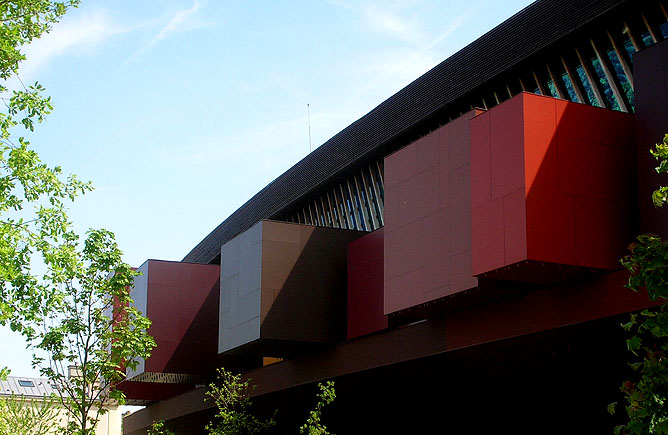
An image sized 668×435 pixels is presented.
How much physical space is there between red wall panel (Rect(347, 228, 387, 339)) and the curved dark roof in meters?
3.27

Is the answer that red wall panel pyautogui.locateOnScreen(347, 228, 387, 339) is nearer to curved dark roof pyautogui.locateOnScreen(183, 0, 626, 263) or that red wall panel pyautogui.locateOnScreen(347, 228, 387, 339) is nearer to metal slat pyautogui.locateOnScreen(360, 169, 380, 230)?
metal slat pyautogui.locateOnScreen(360, 169, 380, 230)

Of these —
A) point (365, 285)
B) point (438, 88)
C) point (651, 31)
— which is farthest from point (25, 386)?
point (651, 31)

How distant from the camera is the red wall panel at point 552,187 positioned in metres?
16.3

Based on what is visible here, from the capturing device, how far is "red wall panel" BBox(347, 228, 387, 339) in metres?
23.9

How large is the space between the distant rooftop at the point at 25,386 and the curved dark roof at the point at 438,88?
7006 cm

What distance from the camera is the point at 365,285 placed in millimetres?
24609

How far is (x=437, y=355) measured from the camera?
20547 mm

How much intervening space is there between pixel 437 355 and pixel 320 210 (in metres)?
12.0

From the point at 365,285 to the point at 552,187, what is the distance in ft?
29.1

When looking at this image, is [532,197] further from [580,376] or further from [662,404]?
[662,404]

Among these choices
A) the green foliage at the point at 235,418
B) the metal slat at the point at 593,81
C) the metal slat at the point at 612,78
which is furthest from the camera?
the green foliage at the point at 235,418

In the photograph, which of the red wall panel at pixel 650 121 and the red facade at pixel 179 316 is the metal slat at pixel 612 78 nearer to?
the red wall panel at pixel 650 121

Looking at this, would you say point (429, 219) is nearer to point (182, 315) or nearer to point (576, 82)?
point (576, 82)

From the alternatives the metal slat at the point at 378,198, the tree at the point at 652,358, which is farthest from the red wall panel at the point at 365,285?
the tree at the point at 652,358
